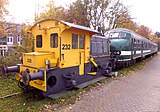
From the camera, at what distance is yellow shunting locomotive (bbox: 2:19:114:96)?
6946 millimetres

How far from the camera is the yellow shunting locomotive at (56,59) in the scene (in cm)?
695

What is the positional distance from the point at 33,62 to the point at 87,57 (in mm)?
3148

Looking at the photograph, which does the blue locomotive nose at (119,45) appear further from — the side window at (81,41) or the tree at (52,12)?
the tree at (52,12)

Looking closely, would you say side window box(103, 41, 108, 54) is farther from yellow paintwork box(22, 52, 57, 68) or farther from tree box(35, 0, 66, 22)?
tree box(35, 0, 66, 22)

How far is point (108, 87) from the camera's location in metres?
9.15

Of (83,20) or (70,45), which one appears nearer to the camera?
(70,45)

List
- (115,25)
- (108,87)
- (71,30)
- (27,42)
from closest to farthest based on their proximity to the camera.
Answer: (71,30) < (108,87) < (27,42) < (115,25)

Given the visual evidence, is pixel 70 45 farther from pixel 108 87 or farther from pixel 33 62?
pixel 108 87

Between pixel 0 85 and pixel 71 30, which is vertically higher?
pixel 71 30

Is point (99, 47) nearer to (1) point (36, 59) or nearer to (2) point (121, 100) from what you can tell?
(2) point (121, 100)

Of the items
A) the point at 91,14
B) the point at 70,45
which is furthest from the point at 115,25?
the point at 70,45

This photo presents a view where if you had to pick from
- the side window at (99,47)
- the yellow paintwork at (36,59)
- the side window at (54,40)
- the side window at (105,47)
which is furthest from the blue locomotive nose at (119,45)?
the yellow paintwork at (36,59)

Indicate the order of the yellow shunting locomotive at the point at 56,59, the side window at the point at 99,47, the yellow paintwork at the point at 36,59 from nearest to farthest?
the yellow shunting locomotive at the point at 56,59, the yellow paintwork at the point at 36,59, the side window at the point at 99,47

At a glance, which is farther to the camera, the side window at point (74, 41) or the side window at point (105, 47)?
the side window at point (105, 47)
